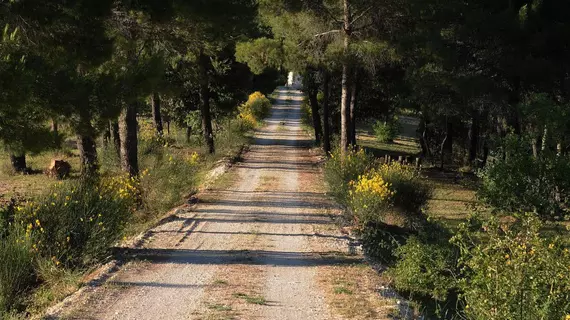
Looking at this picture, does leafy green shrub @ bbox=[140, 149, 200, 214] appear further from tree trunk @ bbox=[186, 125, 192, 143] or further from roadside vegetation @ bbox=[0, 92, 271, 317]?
tree trunk @ bbox=[186, 125, 192, 143]

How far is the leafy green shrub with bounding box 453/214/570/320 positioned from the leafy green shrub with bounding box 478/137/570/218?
11124 millimetres

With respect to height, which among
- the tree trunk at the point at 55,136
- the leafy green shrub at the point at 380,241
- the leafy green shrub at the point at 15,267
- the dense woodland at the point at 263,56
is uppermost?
the dense woodland at the point at 263,56

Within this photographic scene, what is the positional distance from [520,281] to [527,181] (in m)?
12.1

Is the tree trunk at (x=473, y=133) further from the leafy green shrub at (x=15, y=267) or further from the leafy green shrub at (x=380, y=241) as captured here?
the leafy green shrub at (x=15, y=267)

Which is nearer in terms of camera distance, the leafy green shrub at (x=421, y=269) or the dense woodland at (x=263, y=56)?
the leafy green shrub at (x=421, y=269)

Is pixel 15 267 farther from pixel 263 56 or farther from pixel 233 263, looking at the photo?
pixel 263 56

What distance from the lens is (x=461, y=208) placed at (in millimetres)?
19156

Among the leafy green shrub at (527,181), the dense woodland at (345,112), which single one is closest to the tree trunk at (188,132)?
the dense woodland at (345,112)

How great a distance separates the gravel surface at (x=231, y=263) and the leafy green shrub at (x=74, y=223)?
1.94 feet

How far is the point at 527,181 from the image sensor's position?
51.8ft

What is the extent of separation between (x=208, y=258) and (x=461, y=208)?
40.5 ft

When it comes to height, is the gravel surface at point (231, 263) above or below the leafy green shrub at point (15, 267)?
below

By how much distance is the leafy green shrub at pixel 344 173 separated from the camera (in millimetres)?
14416

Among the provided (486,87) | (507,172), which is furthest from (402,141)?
(507,172)
